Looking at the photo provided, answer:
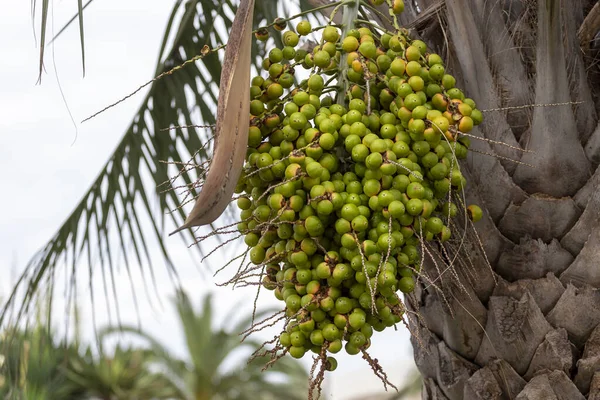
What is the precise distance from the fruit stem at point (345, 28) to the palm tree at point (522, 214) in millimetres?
235

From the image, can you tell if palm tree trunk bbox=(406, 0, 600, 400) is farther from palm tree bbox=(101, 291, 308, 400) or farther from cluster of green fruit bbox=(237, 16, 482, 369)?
palm tree bbox=(101, 291, 308, 400)

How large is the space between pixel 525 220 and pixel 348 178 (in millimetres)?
507

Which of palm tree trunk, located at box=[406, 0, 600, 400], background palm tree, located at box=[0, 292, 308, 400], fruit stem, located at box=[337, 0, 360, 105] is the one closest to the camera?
fruit stem, located at box=[337, 0, 360, 105]

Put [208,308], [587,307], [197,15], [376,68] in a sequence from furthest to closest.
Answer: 1. [208,308]
2. [197,15]
3. [587,307]
4. [376,68]

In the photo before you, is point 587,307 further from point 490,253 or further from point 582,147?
point 582,147

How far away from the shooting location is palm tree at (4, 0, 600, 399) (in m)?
1.39

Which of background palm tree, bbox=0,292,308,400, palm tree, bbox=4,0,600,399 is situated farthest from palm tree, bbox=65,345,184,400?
palm tree, bbox=4,0,600,399

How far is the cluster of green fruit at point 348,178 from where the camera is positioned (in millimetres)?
1039

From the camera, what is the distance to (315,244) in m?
1.07

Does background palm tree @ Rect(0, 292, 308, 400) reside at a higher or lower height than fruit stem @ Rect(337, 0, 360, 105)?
higher

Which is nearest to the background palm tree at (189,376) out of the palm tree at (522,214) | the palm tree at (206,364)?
the palm tree at (206,364)

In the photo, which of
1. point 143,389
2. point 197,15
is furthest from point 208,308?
point 197,15

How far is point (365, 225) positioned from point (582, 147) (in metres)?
0.64

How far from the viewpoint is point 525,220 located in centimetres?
143
